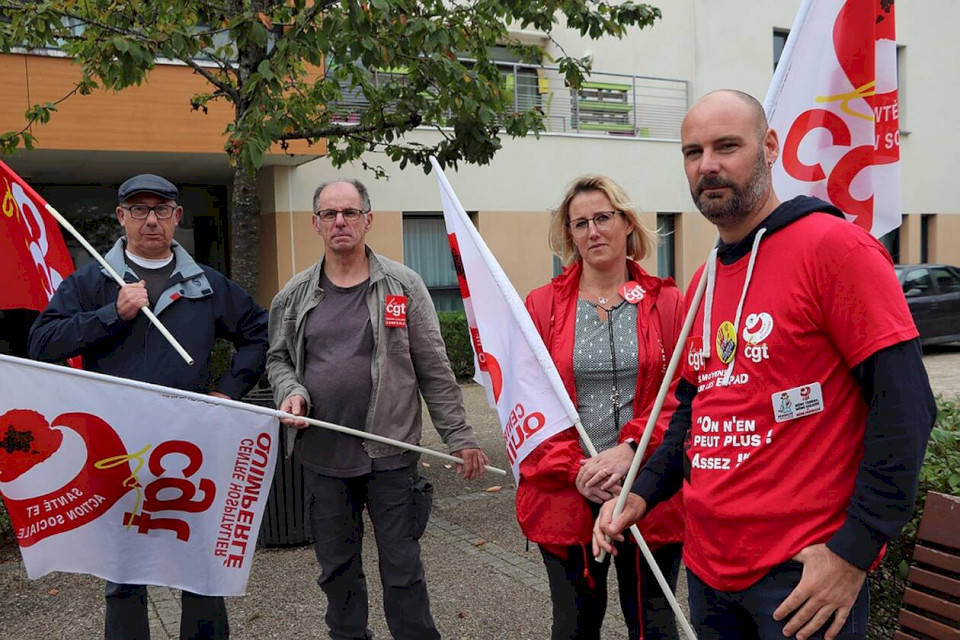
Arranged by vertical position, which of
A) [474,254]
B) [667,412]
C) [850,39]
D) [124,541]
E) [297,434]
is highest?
[850,39]

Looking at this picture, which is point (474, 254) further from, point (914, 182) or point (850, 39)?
point (914, 182)

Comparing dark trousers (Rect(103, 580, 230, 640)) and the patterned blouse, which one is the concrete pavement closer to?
dark trousers (Rect(103, 580, 230, 640))

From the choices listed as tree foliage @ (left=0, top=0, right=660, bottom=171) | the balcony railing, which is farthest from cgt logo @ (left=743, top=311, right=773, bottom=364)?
the balcony railing

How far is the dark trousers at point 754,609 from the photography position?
185 centimetres

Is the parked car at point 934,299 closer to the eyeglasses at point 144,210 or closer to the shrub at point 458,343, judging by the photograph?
the shrub at point 458,343

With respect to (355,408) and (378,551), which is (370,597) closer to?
(378,551)

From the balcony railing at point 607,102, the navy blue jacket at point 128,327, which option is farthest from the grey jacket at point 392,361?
the balcony railing at point 607,102

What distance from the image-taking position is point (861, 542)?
1.72 meters

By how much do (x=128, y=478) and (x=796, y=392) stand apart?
8.37 feet

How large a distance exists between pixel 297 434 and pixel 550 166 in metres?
12.2

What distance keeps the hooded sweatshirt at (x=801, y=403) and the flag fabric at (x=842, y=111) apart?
60 cm

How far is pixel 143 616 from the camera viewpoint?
334 cm

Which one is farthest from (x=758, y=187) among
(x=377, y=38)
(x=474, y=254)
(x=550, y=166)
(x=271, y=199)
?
(x=550, y=166)

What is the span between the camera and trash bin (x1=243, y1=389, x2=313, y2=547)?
5.40m
